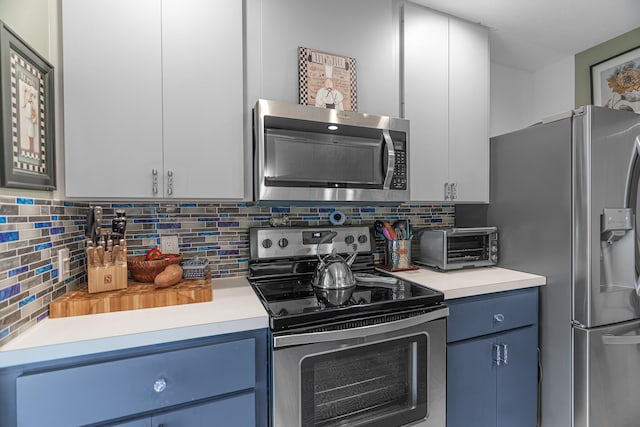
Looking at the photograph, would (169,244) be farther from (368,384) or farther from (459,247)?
(459,247)

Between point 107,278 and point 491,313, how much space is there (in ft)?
5.86

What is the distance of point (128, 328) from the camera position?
0.98 metres

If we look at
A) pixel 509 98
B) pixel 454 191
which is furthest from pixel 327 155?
pixel 509 98

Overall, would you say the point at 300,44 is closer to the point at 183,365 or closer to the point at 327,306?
the point at 327,306

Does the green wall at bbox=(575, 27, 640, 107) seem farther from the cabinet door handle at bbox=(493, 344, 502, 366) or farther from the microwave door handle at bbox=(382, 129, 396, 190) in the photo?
the cabinet door handle at bbox=(493, 344, 502, 366)

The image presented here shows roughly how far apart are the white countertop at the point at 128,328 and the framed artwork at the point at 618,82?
2.69 metres

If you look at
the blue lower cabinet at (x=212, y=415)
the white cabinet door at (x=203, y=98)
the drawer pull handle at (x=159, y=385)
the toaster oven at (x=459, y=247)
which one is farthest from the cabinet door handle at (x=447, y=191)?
the drawer pull handle at (x=159, y=385)

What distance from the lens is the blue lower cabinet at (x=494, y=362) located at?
1.47 meters

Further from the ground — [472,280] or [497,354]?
[472,280]

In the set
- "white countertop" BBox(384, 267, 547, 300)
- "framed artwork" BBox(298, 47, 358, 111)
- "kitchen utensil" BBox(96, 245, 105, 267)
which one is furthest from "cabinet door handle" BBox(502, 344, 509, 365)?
"kitchen utensil" BBox(96, 245, 105, 267)

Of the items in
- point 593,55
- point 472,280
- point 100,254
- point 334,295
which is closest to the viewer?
point 100,254

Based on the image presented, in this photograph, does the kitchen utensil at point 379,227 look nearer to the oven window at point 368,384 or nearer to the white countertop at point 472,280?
the white countertop at point 472,280

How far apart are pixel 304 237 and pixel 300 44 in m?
1.01

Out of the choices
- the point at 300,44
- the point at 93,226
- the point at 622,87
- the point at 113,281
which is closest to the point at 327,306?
Result: the point at 113,281
